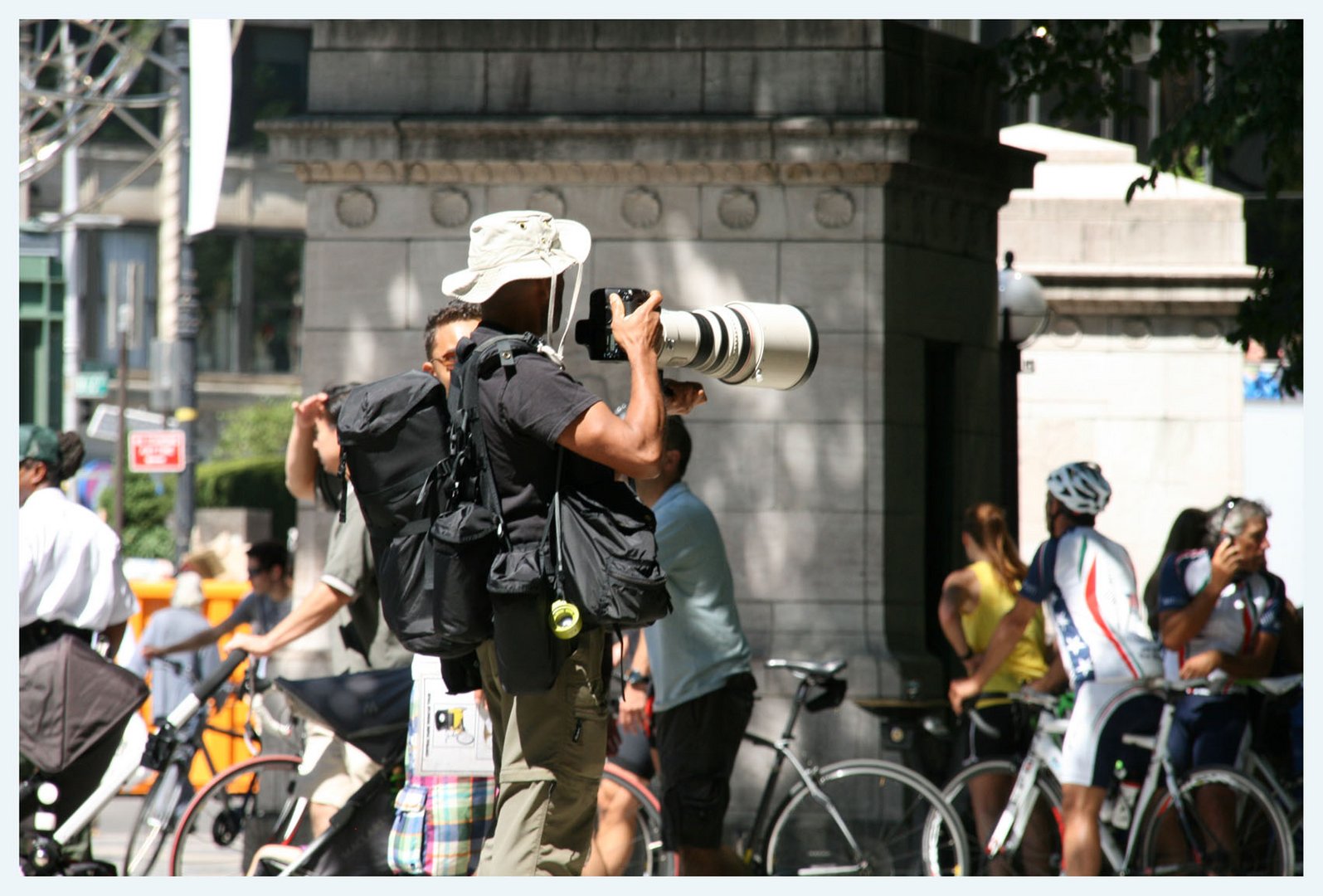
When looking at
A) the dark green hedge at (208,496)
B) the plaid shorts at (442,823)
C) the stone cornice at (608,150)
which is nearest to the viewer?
the plaid shorts at (442,823)

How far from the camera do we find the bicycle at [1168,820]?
779 cm

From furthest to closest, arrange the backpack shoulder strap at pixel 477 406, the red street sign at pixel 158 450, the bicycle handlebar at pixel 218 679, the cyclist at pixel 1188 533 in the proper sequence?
the red street sign at pixel 158 450, the cyclist at pixel 1188 533, the bicycle handlebar at pixel 218 679, the backpack shoulder strap at pixel 477 406

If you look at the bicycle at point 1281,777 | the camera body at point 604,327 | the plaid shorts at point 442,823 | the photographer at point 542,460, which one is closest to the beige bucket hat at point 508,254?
the photographer at point 542,460

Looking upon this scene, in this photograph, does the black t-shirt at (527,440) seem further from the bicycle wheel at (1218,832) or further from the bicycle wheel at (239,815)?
the bicycle wheel at (1218,832)

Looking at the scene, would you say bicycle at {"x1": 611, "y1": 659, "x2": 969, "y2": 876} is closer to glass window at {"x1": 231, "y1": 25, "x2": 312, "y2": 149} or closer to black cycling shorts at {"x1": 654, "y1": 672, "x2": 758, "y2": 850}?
black cycling shorts at {"x1": 654, "y1": 672, "x2": 758, "y2": 850}

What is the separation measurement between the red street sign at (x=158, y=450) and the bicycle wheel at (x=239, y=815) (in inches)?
504

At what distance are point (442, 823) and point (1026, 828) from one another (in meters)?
3.44

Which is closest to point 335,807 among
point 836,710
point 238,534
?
point 836,710

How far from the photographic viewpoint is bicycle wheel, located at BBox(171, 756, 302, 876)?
756 cm

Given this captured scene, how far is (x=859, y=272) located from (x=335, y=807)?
3.93 meters

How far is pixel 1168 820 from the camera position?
7.90m

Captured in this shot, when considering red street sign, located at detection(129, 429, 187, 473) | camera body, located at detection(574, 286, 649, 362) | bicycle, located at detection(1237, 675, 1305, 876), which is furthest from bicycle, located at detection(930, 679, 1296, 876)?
red street sign, located at detection(129, 429, 187, 473)

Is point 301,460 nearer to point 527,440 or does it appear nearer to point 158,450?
point 527,440

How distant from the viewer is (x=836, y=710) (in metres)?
9.40
